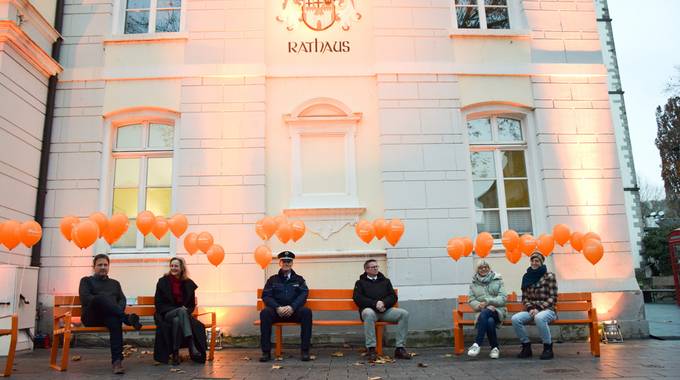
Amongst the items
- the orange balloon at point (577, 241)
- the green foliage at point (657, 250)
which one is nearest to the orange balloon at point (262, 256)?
the orange balloon at point (577, 241)

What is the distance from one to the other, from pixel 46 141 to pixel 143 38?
2301mm

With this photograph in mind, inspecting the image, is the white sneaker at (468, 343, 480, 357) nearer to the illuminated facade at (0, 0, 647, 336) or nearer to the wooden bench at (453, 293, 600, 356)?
the wooden bench at (453, 293, 600, 356)

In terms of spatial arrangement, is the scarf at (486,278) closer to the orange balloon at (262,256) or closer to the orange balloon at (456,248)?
the orange balloon at (456,248)

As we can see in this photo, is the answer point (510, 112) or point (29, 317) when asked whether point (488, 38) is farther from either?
point (29, 317)

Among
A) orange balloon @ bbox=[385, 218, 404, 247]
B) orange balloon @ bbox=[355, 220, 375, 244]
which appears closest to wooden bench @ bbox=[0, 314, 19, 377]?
orange balloon @ bbox=[355, 220, 375, 244]

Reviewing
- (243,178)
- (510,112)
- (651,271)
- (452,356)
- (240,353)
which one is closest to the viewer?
(452,356)

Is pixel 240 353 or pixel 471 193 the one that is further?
pixel 471 193

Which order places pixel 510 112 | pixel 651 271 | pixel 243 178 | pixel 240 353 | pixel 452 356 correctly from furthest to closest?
pixel 651 271 < pixel 510 112 < pixel 243 178 < pixel 240 353 < pixel 452 356

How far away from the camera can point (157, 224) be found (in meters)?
6.78

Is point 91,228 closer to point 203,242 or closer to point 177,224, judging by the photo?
point 177,224

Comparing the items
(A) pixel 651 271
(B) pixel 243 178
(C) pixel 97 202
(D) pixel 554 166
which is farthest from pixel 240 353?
(A) pixel 651 271

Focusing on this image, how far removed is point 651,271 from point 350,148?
17.6 meters

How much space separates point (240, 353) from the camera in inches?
276

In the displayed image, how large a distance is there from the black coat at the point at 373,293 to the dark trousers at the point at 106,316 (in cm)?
286
